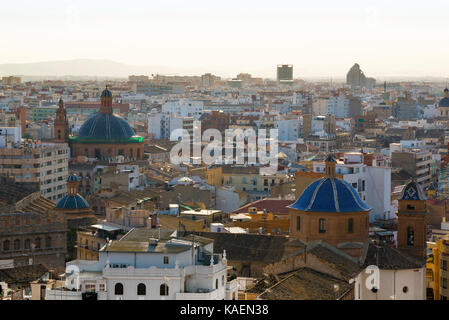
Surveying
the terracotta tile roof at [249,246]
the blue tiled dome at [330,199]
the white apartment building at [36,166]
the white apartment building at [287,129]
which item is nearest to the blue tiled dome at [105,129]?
the white apartment building at [36,166]

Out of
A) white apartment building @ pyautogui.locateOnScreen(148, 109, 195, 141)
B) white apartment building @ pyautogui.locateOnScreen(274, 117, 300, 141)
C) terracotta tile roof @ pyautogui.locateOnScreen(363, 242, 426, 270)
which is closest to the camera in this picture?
terracotta tile roof @ pyautogui.locateOnScreen(363, 242, 426, 270)

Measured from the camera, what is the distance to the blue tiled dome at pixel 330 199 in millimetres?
23516

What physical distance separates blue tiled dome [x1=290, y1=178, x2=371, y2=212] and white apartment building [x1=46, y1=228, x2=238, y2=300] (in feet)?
17.8

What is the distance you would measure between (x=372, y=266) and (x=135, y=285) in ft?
19.4

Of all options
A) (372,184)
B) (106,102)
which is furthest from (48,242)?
(106,102)

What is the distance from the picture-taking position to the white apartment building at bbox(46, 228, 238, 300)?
1681 centimetres

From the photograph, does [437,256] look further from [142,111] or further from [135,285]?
[142,111]

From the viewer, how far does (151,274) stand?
666 inches

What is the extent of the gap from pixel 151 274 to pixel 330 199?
782cm

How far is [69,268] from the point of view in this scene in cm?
1844

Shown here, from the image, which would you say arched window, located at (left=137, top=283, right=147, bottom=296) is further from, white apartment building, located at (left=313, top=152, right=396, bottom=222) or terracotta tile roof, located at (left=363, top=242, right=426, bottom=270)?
white apartment building, located at (left=313, top=152, right=396, bottom=222)

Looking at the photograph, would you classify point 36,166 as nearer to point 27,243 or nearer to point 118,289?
point 27,243

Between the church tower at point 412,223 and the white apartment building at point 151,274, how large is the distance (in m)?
6.66

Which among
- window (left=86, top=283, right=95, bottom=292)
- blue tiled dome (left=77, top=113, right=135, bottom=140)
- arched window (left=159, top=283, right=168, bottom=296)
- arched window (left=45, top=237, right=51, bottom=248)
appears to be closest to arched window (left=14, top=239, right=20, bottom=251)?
arched window (left=45, top=237, right=51, bottom=248)
